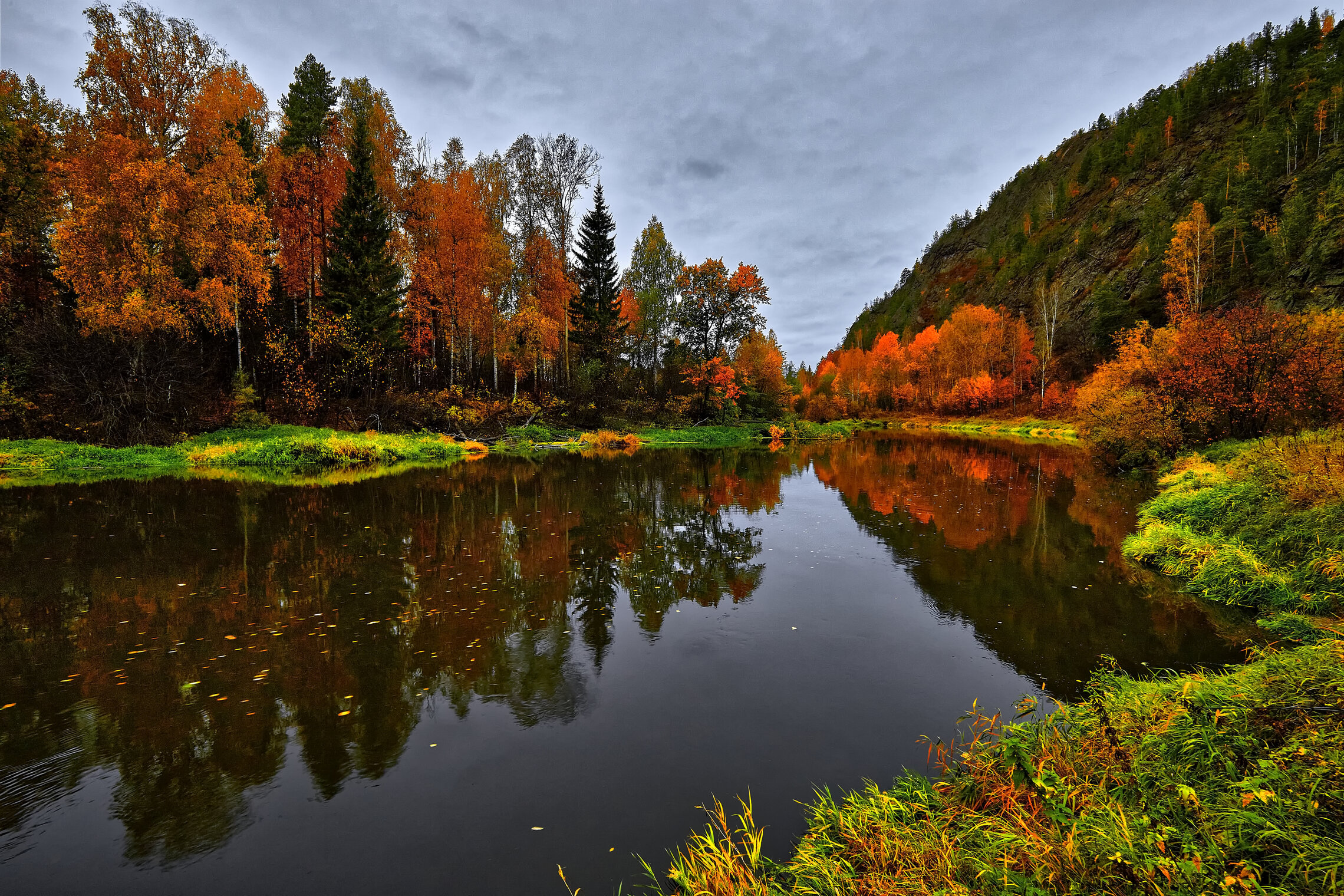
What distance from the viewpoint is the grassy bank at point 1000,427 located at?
44.3 meters

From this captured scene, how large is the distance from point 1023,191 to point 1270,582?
182535 millimetres

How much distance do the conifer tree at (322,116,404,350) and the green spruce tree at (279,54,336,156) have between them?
356cm

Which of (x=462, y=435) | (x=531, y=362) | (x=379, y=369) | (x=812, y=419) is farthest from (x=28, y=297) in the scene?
(x=812, y=419)

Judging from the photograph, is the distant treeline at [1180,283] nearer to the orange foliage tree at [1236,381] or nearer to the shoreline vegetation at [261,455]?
the orange foliage tree at [1236,381]

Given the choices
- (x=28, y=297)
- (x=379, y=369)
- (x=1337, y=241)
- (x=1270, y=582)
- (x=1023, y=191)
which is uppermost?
(x=1023, y=191)

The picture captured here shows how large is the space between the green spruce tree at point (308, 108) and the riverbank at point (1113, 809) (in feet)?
125

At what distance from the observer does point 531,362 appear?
37.2 metres

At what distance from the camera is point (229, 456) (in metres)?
20.7

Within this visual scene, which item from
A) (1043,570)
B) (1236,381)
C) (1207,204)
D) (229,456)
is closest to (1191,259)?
(1207,204)

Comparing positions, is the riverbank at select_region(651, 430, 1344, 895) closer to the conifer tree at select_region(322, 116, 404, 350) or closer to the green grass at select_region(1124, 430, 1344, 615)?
the green grass at select_region(1124, 430, 1344, 615)

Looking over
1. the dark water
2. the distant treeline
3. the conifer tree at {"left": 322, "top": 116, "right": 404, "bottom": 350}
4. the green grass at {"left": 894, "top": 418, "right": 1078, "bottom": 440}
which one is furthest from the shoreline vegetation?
the green grass at {"left": 894, "top": 418, "right": 1078, "bottom": 440}

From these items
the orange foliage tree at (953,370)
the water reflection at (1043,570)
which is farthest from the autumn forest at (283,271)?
the orange foliage tree at (953,370)

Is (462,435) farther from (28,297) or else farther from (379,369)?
(28,297)

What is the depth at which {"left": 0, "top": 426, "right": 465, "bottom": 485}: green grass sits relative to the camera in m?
17.9
